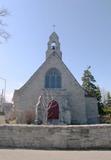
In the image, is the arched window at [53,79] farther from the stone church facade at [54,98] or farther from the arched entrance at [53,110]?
the arched entrance at [53,110]

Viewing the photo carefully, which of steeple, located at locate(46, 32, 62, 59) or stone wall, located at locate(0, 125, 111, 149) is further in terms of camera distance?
steeple, located at locate(46, 32, 62, 59)

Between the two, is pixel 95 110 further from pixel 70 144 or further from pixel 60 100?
pixel 70 144

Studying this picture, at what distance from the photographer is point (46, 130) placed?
539 inches

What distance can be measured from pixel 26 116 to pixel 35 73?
5.73m

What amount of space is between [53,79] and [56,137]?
22.2 meters

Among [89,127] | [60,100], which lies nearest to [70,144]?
[89,127]

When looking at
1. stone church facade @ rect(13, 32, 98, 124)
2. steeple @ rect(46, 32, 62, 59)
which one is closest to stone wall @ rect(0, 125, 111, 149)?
stone church facade @ rect(13, 32, 98, 124)

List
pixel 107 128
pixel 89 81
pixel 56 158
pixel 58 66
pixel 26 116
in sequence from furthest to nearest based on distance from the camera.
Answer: pixel 89 81, pixel 58 66, pixel 26 116, pixel 107 128, pixel 56 158

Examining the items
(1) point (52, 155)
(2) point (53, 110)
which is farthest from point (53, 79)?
(1) point (52, 155)

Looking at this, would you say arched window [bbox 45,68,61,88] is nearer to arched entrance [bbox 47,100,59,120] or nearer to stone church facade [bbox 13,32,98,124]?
stone church facade [bbox 13,32,98,124]

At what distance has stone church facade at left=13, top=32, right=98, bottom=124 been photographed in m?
33.1

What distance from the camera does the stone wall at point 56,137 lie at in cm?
1326

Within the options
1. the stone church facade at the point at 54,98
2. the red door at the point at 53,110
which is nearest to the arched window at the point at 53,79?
the stone church facade at the point at 54,98

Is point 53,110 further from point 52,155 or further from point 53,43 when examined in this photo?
point 52,155
